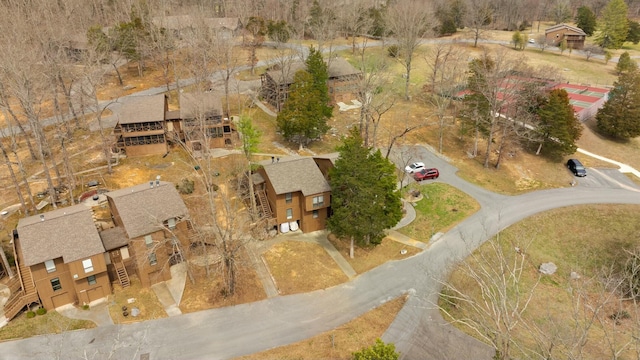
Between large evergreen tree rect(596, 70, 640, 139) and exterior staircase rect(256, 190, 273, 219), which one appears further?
large evergreen tree rect(596, 70, 640, 139)

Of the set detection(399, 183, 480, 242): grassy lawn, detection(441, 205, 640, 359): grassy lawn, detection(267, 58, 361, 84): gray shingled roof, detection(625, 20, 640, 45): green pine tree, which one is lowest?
detection(441, 205, 640, 359): grassy lawn

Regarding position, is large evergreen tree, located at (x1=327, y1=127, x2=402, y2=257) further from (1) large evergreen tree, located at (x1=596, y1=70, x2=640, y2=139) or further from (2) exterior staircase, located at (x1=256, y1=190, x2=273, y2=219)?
(1) large evergreen tree, located at (x1=596, y1=70, x2=640, y2=139)

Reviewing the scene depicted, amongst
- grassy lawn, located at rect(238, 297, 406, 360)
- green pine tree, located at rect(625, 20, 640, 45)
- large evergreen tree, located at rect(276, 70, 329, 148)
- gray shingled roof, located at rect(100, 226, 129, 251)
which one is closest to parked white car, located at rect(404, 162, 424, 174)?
large evergreen tree, located at rect(276, 70, 329, 148)

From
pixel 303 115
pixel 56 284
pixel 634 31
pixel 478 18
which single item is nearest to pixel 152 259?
pixel 56 284

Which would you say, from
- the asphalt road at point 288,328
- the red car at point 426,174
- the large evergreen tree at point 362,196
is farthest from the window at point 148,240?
the red car at point 426,174

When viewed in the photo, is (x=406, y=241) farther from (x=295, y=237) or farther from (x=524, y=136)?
(x=524, y=136)

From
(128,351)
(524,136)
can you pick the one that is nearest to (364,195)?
(128,351)
